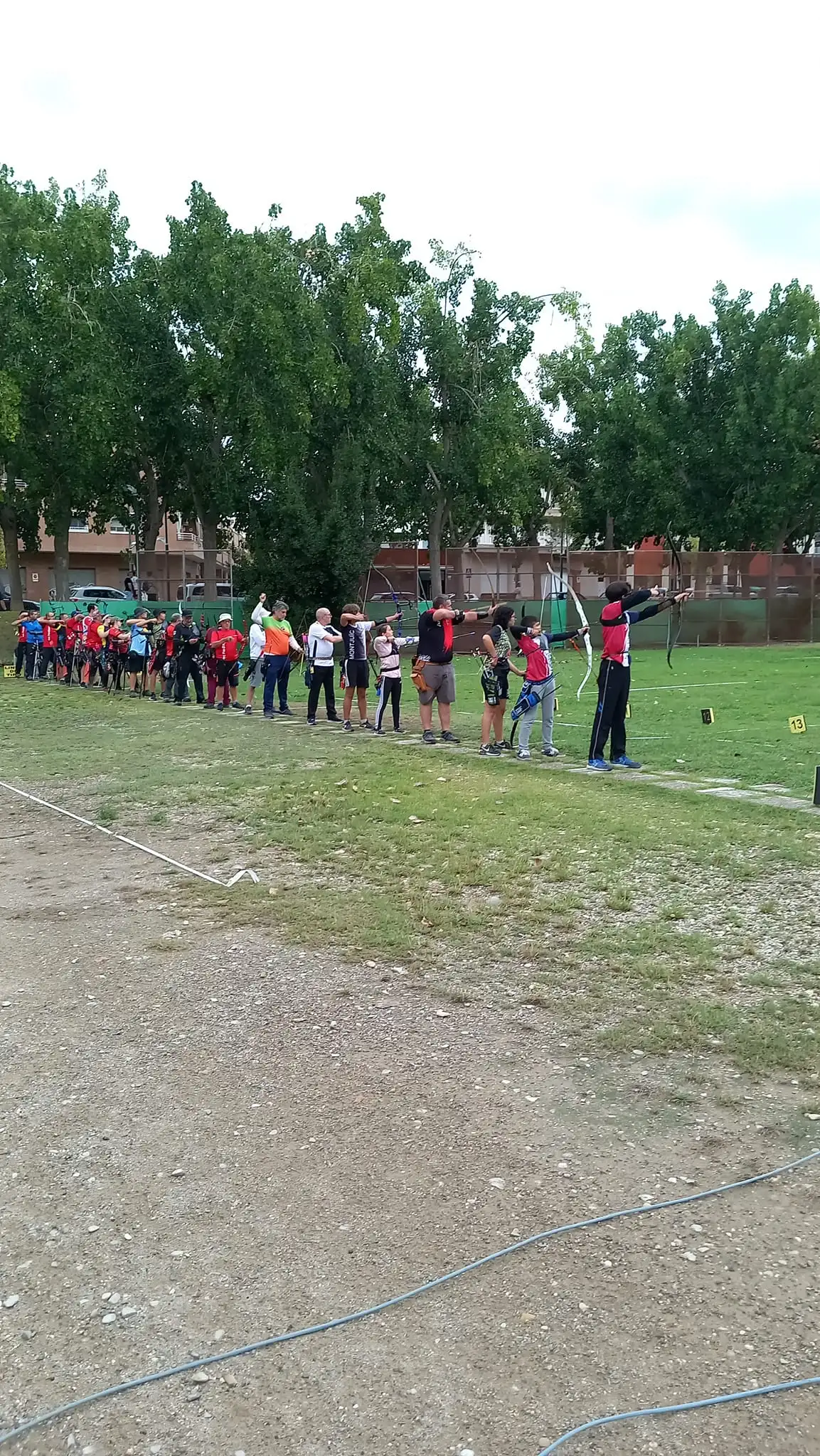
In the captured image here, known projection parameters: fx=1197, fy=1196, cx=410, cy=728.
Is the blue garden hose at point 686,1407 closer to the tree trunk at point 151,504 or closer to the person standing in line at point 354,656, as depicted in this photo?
the person standing in line at point 354,656

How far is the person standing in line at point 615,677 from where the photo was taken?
12484 millimetres

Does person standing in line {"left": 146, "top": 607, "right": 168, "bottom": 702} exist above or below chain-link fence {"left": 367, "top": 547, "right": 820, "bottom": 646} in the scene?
below

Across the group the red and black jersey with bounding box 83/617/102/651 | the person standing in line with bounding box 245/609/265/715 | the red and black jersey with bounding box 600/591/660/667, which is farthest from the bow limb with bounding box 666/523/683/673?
the red and black jersey with bounding box 83/617/102/651

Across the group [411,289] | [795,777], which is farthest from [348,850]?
[411,289]

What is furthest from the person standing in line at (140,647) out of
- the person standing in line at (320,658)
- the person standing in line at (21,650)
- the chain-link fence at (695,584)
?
the chain-link fence at (695,584)

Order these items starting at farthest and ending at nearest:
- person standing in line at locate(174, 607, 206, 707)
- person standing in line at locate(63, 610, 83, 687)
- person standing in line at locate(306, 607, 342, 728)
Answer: person standing in line at locate(63, 610, 83, 687) < person standing in line at locate(174, 607, 206, 707) < person standing in line at locate(306, 607, 342, 728)

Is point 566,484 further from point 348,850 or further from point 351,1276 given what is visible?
point 351,1276

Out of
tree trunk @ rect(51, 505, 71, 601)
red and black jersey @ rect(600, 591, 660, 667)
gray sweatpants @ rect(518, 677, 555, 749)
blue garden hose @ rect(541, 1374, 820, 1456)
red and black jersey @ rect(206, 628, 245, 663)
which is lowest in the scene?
blue garden hose @ rect(541, 1374, 820, 1456)

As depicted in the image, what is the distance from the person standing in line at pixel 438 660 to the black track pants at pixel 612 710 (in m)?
2.28

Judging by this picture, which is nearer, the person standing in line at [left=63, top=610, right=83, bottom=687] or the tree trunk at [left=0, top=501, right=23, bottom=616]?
the person standing in line at [left=63, top=610, right=83, bottom=687]

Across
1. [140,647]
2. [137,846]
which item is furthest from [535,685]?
[140,647]

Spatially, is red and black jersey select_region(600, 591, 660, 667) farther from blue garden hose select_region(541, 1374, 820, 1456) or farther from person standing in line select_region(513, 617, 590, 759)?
blue garden hose select_region(541, 1374, 820, 1456)

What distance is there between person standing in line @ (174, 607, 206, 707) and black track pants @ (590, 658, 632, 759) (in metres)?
10.6

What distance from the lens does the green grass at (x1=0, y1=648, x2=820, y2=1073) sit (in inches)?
230
